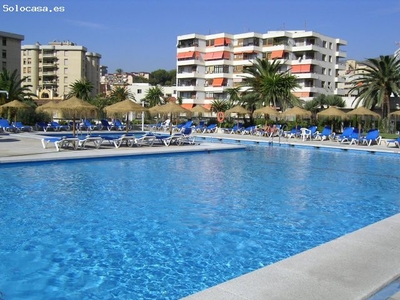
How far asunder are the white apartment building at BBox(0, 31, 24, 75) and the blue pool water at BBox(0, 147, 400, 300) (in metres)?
73.6

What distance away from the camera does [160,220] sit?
28.1ft

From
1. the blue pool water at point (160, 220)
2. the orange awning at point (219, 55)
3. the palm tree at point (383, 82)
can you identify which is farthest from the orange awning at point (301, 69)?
the blue pool water at point (160, 220)

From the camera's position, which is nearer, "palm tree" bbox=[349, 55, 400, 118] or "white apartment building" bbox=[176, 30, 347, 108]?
"palm tree" bbox=[349, 55, 400, 118]

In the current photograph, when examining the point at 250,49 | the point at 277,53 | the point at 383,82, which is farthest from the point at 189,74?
the point at 383,82

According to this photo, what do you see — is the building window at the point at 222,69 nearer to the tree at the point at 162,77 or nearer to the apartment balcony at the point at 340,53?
the apartment balcony at the point at 340,53

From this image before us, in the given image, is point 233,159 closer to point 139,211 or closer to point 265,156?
point 265,156

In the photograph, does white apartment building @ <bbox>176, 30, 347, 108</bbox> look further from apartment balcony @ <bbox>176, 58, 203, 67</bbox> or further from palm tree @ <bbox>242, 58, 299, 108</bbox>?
palm tree @ <bbox>242, 58, 299, 108</bbox>

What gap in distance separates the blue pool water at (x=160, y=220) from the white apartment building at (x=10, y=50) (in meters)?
73.6

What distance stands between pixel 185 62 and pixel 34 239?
2579 inches

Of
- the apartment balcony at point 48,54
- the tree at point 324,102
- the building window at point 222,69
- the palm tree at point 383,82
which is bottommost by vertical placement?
the tree at point 324,102

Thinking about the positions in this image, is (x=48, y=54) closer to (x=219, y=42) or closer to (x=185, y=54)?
(x=185, y=54)

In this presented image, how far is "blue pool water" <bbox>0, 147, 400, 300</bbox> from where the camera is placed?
575 centimetres

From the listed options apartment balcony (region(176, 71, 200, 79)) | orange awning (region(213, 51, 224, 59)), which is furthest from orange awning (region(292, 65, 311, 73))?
apartment balcony (region(176, 71, 200, 79))

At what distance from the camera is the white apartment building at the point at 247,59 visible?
61.9m
